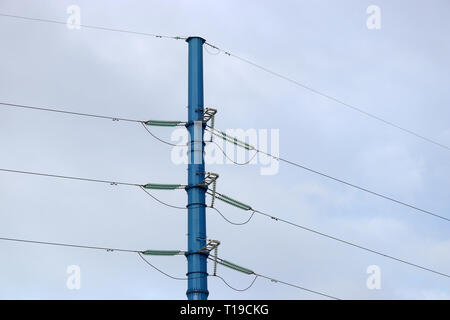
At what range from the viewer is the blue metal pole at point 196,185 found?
53.7 m

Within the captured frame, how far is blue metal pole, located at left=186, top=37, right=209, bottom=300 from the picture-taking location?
53656mm

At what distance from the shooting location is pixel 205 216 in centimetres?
5581

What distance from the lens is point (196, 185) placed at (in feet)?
184
